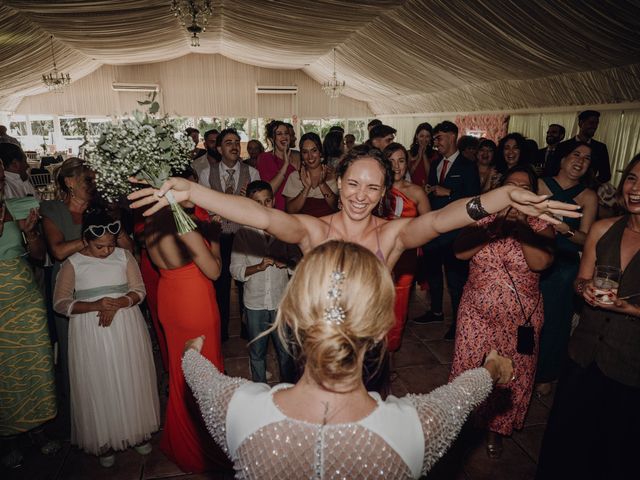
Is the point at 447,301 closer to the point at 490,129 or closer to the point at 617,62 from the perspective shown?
the point at 617,62

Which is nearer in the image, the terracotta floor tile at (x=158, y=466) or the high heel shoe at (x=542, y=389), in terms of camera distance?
the terracotta floor tile at (x=158, y=466)

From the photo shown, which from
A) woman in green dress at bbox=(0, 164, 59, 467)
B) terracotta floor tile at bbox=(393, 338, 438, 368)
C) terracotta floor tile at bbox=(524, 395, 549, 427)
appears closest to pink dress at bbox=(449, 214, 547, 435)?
terracotta floor tile at bbox=(524, 395, 549, 427)

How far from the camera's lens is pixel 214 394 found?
1214 mm

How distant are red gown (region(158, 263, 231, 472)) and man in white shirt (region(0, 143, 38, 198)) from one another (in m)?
2.90

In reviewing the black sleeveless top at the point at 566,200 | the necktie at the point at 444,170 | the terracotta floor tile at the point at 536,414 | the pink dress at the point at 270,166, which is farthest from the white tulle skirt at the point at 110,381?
the necktie at the point at 444,170

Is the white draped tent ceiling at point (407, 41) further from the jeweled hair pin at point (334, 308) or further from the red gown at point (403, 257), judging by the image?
the jeweled hair pin at point (334, 308)

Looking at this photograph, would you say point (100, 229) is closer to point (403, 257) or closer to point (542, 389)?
point (403, 257)

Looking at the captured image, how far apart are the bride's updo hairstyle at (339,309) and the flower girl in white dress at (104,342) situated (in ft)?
6.16

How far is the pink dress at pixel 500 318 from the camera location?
254cm

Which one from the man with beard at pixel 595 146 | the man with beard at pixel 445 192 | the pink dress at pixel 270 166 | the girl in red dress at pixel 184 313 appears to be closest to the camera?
the girl in red dress at pixel 184 313

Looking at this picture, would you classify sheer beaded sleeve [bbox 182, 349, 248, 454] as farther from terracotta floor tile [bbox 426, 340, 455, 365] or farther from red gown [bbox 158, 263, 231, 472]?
terracotta floor tile [bbox 426, 340, 455, 365]

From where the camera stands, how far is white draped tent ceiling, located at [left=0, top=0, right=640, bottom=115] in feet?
20.3

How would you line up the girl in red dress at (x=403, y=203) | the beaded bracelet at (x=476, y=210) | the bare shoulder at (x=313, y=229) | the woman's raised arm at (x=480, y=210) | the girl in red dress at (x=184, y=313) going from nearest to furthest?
the woman's raised arm at (x=480, y=210), the beaded bracelet at (x=476, y=210), the bare shoulder at (x=313, y=229), the girl in red dress at (x=184, y=313), the girl in red dress at (x=403, y=203)

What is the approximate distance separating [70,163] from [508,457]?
370 cm
